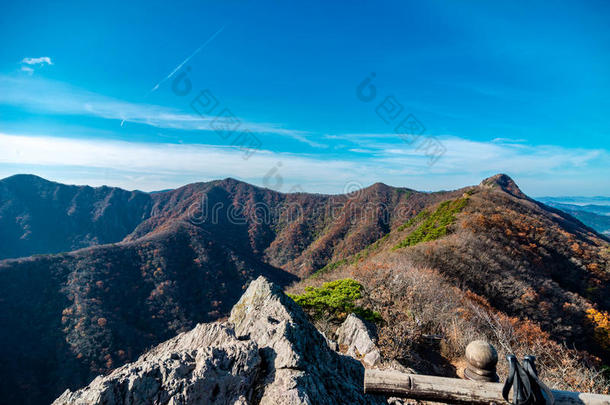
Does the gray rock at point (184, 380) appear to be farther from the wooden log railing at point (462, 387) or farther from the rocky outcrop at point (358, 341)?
the rocky outcrop at point (358, 341)

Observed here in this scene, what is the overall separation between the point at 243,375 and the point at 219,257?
83.0 metres

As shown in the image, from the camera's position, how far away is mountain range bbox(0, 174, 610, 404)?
68.1 ft

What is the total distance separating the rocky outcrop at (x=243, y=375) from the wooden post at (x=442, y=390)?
64cm

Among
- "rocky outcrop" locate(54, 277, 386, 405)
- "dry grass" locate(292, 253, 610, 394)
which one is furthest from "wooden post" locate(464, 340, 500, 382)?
"dry grass" locate(292, 253, 610, 394)

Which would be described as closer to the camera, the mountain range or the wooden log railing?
the wooden log railing

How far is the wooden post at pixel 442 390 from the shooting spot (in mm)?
3258

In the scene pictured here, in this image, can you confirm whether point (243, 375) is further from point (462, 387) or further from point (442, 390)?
point (462, 387)

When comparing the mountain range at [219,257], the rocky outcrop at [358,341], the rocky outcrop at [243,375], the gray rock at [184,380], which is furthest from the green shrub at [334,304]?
the gray rock at [184,380]

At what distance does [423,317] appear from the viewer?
9.95 meters

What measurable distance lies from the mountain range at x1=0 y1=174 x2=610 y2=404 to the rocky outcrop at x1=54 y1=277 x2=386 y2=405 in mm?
10225

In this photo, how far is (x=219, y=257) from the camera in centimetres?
8162

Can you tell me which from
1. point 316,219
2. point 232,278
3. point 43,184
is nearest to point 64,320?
point 232,278

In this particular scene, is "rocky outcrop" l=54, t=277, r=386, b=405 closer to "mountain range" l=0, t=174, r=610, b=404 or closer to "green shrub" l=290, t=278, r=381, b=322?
"green shrub" l=290, t=278, r=381, b=322

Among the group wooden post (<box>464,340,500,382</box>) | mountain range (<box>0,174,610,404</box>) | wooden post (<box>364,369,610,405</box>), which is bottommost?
mountain range (<box>0,174,610,404</box>)
